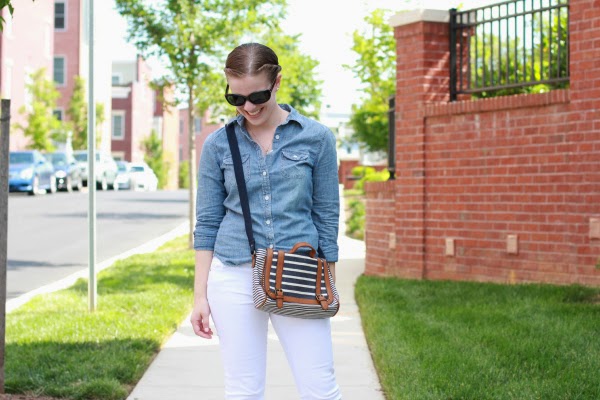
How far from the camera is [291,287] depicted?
11.6 feet

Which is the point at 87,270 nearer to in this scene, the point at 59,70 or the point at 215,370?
the point at 215,370

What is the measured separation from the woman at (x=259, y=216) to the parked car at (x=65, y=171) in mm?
33626

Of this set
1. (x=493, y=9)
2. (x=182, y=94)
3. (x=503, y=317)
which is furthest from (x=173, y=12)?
(x=503, y=317)

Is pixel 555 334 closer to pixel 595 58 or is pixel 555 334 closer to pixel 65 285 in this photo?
pixel 595 58

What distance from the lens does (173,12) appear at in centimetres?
1677

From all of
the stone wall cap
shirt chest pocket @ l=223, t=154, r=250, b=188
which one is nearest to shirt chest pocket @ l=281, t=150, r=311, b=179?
shirt chest pocket @ l=223, t=154, r=250, b=188

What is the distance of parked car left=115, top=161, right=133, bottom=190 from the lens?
45.6 metres

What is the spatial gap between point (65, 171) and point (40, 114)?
6.25 m

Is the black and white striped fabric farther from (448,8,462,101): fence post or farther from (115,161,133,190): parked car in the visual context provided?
(115,161,133,190): parked car

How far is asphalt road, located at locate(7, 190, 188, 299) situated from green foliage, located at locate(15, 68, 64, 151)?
38.1ft

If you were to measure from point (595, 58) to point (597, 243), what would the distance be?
163cm

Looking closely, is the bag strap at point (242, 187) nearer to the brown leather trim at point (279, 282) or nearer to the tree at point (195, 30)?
the brown leather trim at point (279, 282)

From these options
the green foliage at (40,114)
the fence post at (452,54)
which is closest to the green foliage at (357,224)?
the fence post at (452,54)

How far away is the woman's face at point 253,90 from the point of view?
139 inches
